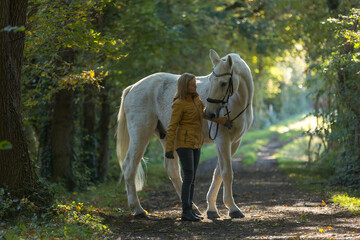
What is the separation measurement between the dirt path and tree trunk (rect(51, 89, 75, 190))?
2316 millimetres

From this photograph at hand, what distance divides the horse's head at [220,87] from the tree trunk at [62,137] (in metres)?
5.36

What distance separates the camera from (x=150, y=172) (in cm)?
1691

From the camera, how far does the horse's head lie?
684 centimetres

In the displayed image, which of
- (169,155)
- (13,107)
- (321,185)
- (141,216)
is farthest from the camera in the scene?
(321,185)

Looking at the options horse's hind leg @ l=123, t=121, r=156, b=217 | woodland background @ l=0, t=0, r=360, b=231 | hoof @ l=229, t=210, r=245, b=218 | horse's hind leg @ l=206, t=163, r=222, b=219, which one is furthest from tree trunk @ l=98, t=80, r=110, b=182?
hoof @ l=229, t=210, r=245, b=218

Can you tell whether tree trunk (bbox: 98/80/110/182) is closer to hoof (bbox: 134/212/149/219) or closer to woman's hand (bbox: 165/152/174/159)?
hoof (bbox: 134/212/149/219)

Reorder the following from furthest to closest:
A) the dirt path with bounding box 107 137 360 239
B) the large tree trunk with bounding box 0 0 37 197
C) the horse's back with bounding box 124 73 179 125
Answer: the horse's back with bounding box 124 73 179 125
the large tree trunk with bounding box 0 0 37 197
the dirt path with bounding box 107 137 360 239

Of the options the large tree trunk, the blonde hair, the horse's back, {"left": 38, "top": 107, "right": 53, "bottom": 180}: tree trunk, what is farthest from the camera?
{"left": 38, "top": 107, "right": 53, "bottom": 180}: tree trunk

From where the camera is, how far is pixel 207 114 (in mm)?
6871

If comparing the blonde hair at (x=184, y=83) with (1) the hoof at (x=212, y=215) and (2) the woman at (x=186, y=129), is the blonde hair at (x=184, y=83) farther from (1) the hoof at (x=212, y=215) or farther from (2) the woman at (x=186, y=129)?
(1) the hoof at (x=212, y=215)

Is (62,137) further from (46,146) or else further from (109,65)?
(109,65)

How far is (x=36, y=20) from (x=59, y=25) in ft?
1.47

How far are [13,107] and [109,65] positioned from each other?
16.5ft

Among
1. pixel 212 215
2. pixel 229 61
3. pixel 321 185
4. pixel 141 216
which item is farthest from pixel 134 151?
pixel 321 185
